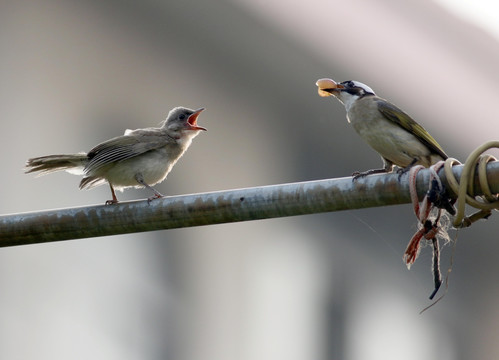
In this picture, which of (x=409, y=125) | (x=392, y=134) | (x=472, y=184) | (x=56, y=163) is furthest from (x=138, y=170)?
(x=472, y=184)

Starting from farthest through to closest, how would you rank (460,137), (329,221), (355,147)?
(329,221) < (355,147) < (460,137)

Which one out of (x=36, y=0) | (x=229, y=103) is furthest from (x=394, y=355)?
(x=36, y=0)

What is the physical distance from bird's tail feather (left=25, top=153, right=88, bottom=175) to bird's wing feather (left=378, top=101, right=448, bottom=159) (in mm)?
2317

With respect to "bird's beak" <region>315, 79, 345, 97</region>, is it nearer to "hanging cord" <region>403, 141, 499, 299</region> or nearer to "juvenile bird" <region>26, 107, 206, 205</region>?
"juvenile bird" <region>26, 107, 206, 205</region>

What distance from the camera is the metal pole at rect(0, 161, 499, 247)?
14.1 feet

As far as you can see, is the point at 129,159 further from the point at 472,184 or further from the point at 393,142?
the point at 472,184

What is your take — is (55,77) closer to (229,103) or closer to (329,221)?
(229,103)

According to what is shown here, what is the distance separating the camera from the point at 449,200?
167 inches

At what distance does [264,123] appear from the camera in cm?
1614

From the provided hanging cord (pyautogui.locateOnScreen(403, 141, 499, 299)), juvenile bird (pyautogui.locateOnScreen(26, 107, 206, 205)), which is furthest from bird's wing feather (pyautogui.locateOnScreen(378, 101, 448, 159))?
hanging cord (pyautogui.locateOnScreen(403, 141, 499, 299))

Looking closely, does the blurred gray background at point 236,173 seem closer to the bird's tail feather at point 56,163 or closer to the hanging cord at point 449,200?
the bird's tail feather at point 56,163

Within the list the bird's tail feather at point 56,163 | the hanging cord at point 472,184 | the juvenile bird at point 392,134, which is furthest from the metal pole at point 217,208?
the juvenile bird at point 392,134

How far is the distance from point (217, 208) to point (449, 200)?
110 cm

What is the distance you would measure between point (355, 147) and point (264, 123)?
1.84m
